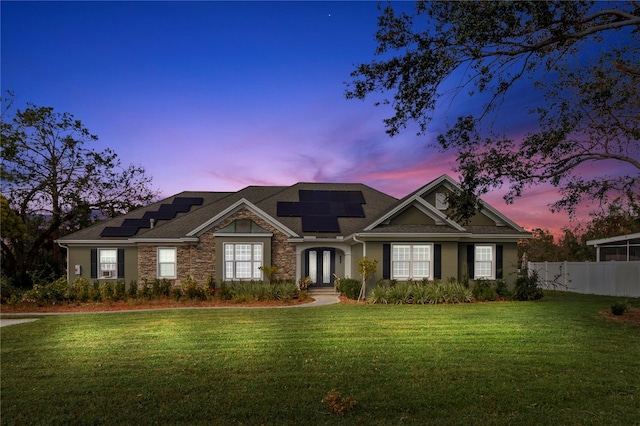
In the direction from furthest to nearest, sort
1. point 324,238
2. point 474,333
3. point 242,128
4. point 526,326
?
point 324,238 < point 242,128 < point 526,326 < point 474,333

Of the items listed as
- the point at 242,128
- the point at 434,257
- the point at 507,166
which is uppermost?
the point at 242,128

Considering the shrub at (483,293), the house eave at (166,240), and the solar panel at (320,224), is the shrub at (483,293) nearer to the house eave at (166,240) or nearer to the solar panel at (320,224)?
the solar panel at (320,224)

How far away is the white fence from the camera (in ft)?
67.8

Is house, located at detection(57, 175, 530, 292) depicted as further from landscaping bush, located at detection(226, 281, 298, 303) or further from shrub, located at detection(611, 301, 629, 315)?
shrub, located at detection(611, 301, 629, 315)

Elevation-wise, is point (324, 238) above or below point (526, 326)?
above

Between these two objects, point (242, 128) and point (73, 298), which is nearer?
point (73, 298)

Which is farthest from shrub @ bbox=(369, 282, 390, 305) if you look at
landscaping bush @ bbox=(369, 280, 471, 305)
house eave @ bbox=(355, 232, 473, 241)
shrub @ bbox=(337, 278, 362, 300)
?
house eave @ bbox=(355, 232, 473, 241)

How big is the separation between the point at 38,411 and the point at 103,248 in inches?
738

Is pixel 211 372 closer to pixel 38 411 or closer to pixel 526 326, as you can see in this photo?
pixel 38 411

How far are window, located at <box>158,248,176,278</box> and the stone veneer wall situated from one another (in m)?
0.25

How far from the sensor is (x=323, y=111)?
16.7m

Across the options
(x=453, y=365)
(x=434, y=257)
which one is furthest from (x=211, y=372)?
(x=434, y=257)

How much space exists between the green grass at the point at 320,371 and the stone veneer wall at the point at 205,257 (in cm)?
856

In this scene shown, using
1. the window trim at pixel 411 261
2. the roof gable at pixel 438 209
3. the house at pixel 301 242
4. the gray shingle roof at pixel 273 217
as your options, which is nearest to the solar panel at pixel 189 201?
the gray shingle roof at pixel 273 217
